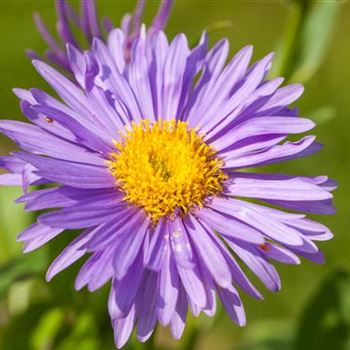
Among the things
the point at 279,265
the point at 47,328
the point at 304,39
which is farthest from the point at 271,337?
the point at 304,39

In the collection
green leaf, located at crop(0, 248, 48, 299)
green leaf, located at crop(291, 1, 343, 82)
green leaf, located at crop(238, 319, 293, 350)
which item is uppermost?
green leaf, located at crop(291, 1, 343, 82)

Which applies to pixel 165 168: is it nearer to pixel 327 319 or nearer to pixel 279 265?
pixel 327 319

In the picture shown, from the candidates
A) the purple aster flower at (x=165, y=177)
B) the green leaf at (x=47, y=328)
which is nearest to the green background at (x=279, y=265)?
the green leaf at (x=47, y=328)

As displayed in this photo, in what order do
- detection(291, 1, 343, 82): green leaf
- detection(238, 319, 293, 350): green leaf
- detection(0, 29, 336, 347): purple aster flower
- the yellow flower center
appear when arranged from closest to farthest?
detection(0, 29, 336, 347): purple aster flower → the yellow flower center → detection(291, 1, 343, 82): green leaf → detection(238, 319, 293, 350): green leaf

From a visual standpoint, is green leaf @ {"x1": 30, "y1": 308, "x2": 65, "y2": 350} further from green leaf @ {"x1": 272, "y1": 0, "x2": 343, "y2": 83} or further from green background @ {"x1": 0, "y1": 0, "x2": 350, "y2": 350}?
green leaf @ {"x1": 272, "y1": 0, "x2": 343, "y2": 83}


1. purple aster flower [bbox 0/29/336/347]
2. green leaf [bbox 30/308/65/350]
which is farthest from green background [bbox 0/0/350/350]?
purple aster flower [bbox 0/29/336/347]

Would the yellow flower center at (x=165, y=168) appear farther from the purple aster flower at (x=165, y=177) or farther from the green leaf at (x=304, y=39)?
the green leaf at (x=304, y=39)
